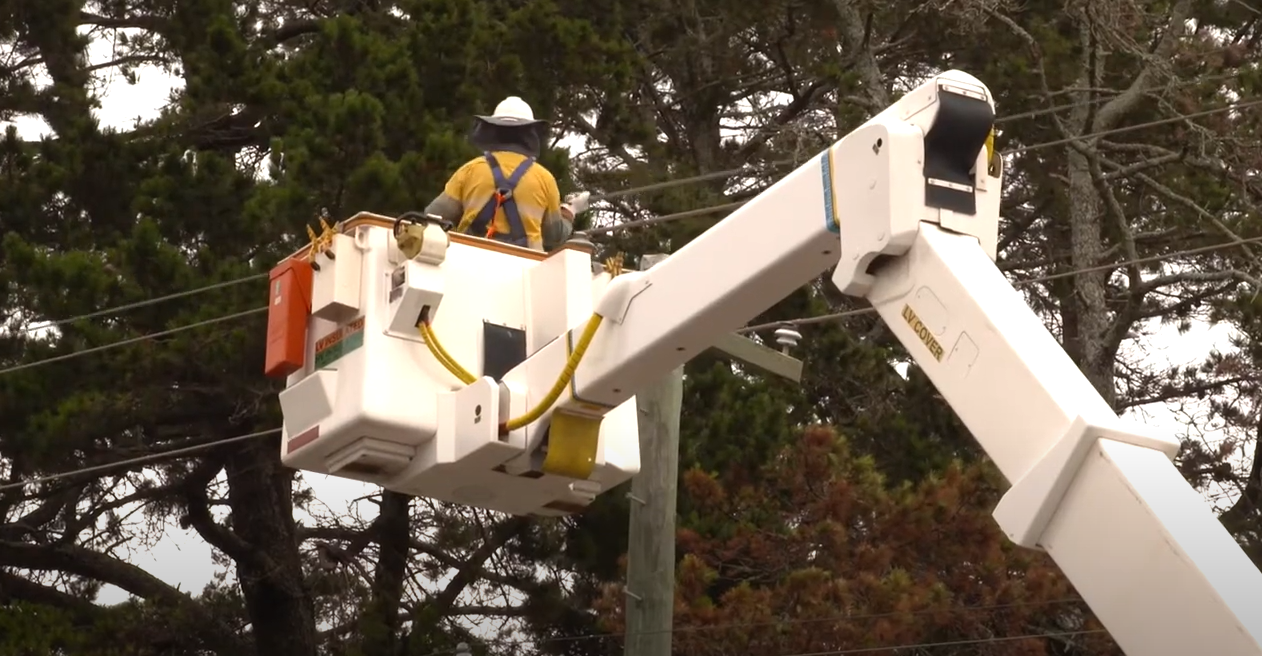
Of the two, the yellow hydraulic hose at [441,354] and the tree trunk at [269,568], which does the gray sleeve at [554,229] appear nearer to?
the yellow hydraulic hose at [441,354]

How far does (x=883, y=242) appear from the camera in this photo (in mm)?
5922

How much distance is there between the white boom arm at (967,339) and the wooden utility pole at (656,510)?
4.05 metres

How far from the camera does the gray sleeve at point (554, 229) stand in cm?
930

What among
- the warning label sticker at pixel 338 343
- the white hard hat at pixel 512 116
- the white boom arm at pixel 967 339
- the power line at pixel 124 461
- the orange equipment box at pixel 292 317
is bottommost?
the white boom arm at pixel 967 339

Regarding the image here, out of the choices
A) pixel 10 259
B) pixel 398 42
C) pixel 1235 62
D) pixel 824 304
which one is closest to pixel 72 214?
pixel 10 259

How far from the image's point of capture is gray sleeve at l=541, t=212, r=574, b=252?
366 inches

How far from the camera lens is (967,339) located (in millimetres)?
5629

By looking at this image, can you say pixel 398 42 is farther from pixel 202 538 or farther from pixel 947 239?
pixel 947 239

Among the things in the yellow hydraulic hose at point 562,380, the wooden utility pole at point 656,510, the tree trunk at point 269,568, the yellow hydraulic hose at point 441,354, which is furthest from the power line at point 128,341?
the yellow hydraulic hose at point 562,380

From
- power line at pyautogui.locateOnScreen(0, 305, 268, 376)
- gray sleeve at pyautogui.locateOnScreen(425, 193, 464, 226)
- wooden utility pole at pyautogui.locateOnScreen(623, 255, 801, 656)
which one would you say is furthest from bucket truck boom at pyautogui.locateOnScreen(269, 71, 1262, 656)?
power line at pyautogui.locateOnScreen(0, 305, 268, 376)

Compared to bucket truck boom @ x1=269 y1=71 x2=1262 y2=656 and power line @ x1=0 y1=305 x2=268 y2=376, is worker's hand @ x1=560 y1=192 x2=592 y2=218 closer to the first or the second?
bucket truck boom @ x1=269 y1=71 x2=1262 y2=656

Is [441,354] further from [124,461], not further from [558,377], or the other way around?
[124,461]

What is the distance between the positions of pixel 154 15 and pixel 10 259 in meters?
4.51

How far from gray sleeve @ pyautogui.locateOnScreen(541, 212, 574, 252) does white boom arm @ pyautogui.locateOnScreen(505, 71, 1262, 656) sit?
80.7 inches
